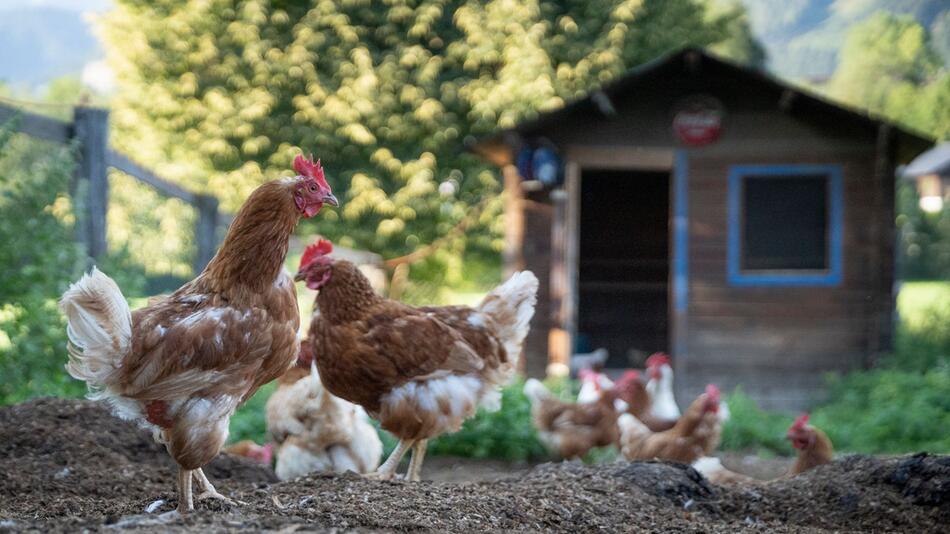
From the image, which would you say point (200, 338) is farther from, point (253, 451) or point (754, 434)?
point (754, 434)

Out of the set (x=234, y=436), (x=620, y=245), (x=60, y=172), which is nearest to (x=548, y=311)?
(x=620, y=245)

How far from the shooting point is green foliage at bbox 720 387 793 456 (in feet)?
30.3

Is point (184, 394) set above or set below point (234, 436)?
above

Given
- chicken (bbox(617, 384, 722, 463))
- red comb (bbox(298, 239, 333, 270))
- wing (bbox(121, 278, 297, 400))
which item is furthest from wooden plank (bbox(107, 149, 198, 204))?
chicken (bbox(617, 384, 722, 463))

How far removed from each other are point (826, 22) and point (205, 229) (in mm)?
8318

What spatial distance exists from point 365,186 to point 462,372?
1744cm

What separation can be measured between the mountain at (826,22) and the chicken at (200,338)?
10777 millimetres

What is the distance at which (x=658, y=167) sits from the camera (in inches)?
473

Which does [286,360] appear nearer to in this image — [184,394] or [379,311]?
[184,394]

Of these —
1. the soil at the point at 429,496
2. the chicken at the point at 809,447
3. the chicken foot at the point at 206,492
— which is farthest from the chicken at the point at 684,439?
the chicken foot at the point at 206,492

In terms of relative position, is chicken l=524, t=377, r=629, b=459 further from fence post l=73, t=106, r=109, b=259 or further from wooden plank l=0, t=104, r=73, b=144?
wooden plank l=0, t=104, r=73, b=144

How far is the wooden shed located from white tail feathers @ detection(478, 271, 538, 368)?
5.74 metres

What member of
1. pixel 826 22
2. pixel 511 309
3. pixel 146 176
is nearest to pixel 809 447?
pixel 511 309

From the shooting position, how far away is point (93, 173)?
24.3ft
